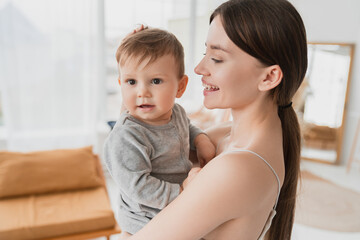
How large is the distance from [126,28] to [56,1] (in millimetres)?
990

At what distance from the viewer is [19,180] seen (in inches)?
112

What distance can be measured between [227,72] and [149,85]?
0.25 m

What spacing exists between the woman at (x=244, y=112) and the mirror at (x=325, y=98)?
14.4 feet

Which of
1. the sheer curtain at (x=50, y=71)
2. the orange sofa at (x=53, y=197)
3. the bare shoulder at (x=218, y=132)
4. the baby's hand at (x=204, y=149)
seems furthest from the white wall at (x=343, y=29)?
the baby's hand at (x=204, y=149)

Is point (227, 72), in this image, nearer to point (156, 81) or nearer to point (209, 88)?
point (209, 88)

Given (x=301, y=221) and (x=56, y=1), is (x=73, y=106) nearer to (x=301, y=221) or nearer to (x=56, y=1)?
(x=56, y=1)

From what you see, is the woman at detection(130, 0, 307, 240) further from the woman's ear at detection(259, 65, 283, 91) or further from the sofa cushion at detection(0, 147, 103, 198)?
the sofa cushion at detection(0, 147, 103, 198)

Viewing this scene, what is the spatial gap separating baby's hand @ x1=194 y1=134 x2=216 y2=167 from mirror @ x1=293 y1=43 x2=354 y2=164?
4259 mm

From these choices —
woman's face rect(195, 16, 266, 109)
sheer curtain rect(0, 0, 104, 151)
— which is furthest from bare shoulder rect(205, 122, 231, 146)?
sheer curtain rect(0, 0, 104, 151)

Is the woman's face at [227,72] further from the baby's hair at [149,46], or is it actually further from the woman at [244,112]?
the baby's hair at [149,46]

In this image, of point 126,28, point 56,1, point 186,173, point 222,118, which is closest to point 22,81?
point 56,1

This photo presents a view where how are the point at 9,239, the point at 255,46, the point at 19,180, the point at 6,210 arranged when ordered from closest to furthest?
1. the point at 255,46
2. the point at 9,239
3. the point at 6,210
4. the point at 19,180

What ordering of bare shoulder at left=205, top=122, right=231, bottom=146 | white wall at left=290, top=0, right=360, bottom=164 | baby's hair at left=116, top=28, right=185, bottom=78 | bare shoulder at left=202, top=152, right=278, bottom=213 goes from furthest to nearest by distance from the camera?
white wall at left=290, top=0, right=360, bottom=164
bare shoulder at left=205, top=122, right=231, bottom=146
baby's hair at left=116, top=28, right=185, bottom=78
bare shoulder at left=202, top=152, right=278, bottom=213

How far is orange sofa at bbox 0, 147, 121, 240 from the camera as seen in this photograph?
256cm
